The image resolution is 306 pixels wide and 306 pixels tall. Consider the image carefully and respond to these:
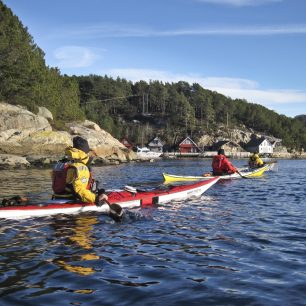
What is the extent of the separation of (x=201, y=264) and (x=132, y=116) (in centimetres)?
13598

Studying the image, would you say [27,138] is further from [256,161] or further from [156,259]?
[156,259]

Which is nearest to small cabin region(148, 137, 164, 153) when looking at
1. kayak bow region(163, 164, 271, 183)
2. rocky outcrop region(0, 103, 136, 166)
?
rocky outcrop region(0, 103, 136, 166)

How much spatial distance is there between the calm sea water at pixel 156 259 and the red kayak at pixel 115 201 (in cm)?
25

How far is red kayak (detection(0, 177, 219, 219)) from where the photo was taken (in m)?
10.7

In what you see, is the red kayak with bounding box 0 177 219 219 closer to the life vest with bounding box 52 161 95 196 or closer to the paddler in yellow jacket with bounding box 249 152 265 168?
the life vest with bounding box 52 161 95 196

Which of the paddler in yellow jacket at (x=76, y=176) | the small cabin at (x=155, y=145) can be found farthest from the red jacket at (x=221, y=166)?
the small cabin at (x=155, y=145)

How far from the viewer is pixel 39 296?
5.64 m

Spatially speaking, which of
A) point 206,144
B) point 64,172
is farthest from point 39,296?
point 206,144

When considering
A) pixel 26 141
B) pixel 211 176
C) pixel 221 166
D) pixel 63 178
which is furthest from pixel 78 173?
pixel 26 141

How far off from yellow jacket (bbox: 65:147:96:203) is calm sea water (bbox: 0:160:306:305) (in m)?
0.75

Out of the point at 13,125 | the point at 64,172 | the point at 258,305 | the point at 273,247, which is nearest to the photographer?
the point at 258,305

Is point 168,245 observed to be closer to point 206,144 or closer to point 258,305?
point 258,305

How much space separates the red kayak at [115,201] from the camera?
10.7 meters

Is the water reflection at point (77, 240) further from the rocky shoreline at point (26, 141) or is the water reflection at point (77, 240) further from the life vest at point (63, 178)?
the rocky shoreline at point (26, 141)
